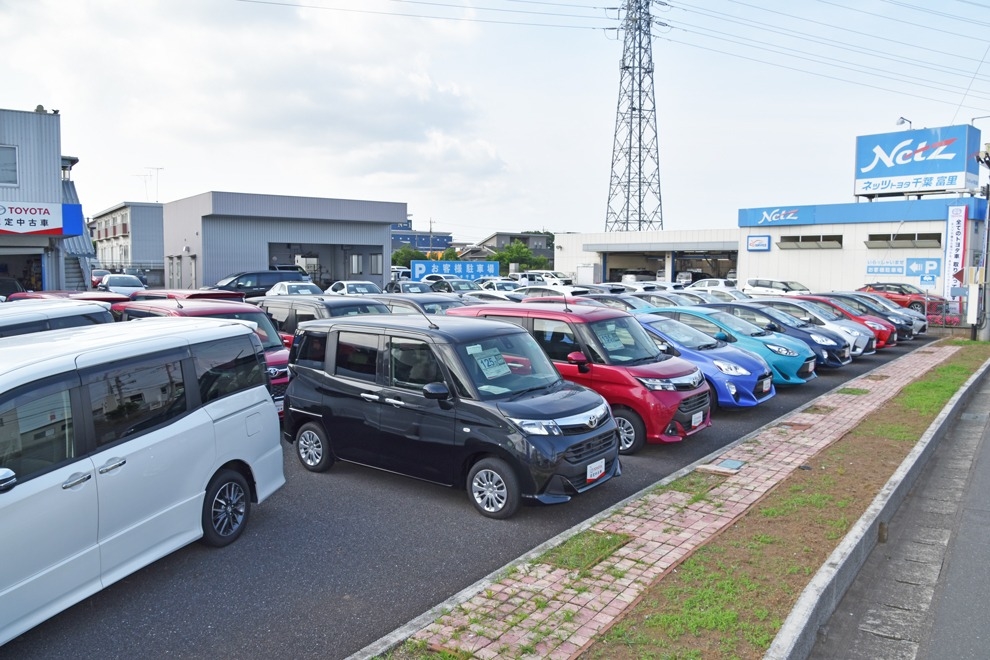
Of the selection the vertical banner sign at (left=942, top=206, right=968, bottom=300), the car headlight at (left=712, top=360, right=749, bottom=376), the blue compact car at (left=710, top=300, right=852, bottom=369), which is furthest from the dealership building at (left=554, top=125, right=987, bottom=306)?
the car headlight at (left=712, top=360, right=749, bottom=376)

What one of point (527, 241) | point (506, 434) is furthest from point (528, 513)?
point (527, 241)

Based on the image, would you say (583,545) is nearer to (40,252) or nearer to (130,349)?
(130,349)

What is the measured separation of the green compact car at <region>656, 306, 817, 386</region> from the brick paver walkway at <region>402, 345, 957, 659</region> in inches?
150

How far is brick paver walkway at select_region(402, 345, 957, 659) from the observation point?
4.22 m

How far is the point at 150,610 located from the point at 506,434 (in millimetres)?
3003

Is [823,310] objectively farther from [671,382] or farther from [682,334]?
[671,382]

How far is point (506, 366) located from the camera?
714cm

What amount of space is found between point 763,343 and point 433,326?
7.68 meters

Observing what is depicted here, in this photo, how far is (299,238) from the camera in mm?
37938

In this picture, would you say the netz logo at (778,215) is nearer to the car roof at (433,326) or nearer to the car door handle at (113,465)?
the car roof at (433,326)

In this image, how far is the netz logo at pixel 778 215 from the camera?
127 ft

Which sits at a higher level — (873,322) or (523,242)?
(523,242)

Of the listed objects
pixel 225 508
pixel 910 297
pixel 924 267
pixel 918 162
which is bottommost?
pixel 225 508

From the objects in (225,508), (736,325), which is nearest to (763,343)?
(736,325)
